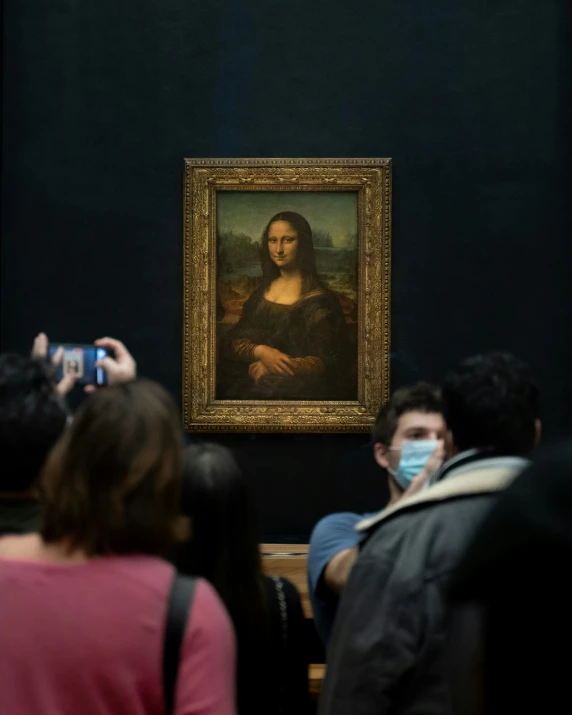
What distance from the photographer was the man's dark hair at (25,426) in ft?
7.66

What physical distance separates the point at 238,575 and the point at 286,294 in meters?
4.82

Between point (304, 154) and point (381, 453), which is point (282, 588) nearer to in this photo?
point (381, 453)

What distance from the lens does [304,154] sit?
24.3 ft

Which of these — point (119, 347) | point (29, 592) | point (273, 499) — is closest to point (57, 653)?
point (29, 592)

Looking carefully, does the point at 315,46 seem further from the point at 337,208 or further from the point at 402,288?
the point at 402,288

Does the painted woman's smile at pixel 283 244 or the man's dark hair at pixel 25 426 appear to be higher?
the painted woman's smile at pixel 283 244

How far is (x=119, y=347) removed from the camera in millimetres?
4391

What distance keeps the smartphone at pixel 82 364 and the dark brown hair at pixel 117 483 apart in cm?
289

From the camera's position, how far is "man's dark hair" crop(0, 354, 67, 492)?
2.33 metres

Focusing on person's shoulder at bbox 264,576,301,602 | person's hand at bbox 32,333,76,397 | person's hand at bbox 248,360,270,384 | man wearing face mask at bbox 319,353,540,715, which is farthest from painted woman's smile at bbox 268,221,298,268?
man wearing face mask at bbox 319,353,540,715

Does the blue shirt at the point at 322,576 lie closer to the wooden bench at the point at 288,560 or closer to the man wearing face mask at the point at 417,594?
the man wearing face mask at the point at 417,594

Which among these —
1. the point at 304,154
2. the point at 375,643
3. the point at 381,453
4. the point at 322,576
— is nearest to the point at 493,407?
the point at 375,643

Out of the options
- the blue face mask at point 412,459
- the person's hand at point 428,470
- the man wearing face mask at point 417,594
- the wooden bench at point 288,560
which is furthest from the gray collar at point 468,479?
the wooden bench at point 288,560

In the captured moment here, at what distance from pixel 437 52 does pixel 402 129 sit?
652 mm
